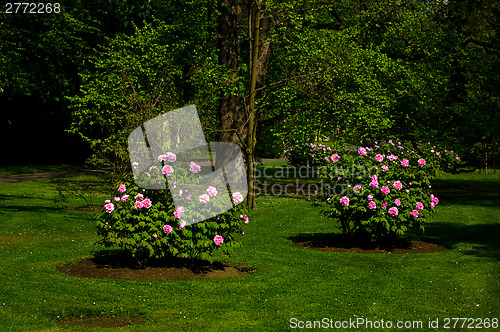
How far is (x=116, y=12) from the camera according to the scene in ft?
96.9

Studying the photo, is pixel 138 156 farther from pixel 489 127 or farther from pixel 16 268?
pixel 489 127

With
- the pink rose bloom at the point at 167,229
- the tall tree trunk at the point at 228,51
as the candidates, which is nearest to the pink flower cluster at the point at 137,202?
the pink rose bloom at the point at 167,229

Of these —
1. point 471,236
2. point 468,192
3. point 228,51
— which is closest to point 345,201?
point 471,236

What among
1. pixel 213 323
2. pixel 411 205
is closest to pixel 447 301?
pixel 213 323

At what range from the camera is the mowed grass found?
7.45 m

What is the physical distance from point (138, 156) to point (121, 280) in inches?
188

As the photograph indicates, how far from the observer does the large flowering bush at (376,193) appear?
12258 millimetres

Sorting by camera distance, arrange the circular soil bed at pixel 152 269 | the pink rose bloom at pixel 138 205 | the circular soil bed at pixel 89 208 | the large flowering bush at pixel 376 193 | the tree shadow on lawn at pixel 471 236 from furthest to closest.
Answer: the circular soil bed at pixel 89 208
the tree shadow on lawn at pixel 471 236
the large flowering bush at pixel 376 193
the circular soil bed at pixel 152 269
the pink rose bloom at pixel 138 205

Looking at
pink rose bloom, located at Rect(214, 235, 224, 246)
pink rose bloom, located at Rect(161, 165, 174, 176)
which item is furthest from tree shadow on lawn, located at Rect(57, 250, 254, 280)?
pink rose bloom, located at Rect(161, 165, 174, 176)

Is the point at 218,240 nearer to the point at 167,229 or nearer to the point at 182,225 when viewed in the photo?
the point at 182,225

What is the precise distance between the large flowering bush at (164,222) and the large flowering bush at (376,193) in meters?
3.40

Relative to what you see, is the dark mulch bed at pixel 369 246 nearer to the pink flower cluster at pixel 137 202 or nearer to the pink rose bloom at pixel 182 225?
the pink rose bloom at pixel 182 225

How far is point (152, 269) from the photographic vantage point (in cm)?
993

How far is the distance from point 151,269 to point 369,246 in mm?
5377
